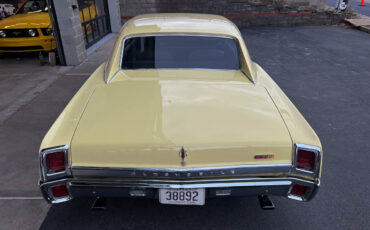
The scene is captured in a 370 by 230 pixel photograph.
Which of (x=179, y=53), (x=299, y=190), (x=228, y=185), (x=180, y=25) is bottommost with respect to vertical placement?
(x=299, y=190)

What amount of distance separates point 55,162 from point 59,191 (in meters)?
0.26

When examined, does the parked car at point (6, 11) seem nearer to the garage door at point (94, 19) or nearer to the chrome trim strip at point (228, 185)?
the garage door at point (94, 19)

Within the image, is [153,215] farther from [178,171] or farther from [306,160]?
[306,160]

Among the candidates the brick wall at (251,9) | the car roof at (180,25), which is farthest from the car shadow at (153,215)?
the brick wall at (251,9)

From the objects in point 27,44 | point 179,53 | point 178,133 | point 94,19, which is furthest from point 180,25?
point 94,19

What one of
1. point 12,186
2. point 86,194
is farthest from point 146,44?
point 12,186

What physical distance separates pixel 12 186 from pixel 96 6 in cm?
879

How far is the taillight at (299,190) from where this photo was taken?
2.21m

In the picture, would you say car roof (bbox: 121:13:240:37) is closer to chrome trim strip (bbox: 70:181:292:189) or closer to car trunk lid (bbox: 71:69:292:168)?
car trunk lid (bbox: 71:69:292:168)

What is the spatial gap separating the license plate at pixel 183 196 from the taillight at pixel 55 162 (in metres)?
0.77

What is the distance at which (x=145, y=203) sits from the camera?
2912mm

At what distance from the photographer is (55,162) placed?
2111 mm

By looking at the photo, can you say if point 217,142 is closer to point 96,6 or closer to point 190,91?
point 190,91

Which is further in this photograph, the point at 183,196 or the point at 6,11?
the point at 6,11
